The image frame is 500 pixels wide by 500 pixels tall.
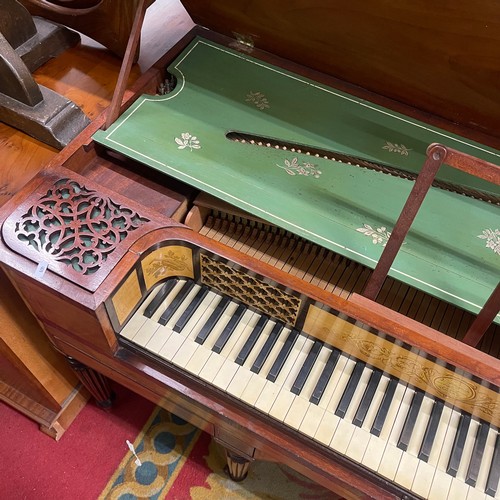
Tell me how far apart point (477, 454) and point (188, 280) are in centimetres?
95

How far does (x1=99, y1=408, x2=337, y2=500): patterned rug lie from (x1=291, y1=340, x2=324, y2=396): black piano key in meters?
0.95

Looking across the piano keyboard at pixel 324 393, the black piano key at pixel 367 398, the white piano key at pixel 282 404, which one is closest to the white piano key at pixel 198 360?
the piano keyboard at pixel 324 393

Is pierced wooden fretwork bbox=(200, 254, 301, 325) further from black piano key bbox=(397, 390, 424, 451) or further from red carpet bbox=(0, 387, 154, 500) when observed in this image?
red carpet bbox=(0, 387, 154, 500)

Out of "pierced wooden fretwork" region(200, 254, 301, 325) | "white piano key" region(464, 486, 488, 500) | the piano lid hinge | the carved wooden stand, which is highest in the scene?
the piano lid hinge

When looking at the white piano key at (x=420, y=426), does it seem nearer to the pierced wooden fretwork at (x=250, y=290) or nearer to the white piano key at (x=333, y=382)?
the white piano key at (x=333, y=382)

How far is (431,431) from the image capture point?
1.45m

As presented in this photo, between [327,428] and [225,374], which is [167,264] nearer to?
[225,374]

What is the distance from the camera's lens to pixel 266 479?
2.26m

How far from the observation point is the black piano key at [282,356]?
4.94 feet

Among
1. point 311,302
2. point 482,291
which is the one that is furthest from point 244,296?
point 482,291

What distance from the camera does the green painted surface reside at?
146cm

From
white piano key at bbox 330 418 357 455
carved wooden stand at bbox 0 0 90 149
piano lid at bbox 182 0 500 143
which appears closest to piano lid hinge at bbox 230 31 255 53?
piano lid at bbox 182 0 500 143

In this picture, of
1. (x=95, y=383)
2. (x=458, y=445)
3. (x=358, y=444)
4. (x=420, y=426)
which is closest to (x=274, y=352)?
(x=358, y=444)

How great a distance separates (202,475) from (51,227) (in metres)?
1.35
